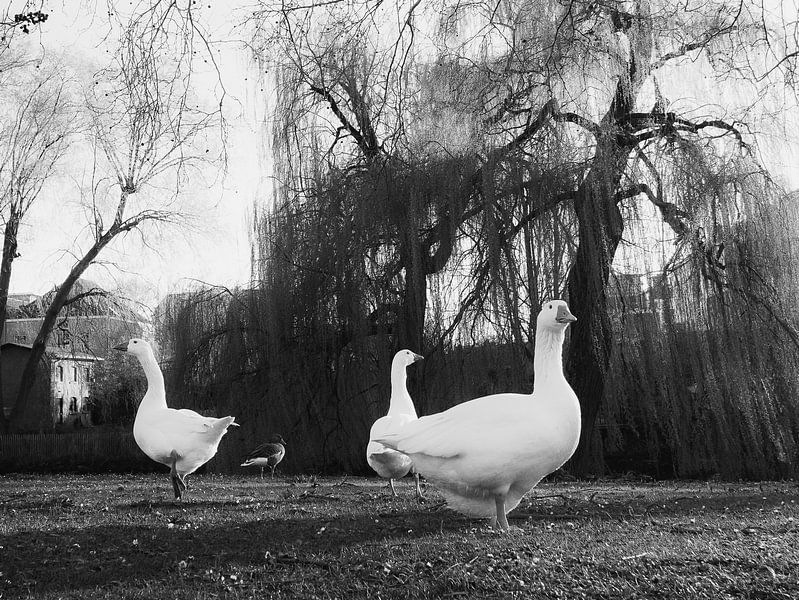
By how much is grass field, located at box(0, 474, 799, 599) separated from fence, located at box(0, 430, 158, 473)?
1490 centimetres

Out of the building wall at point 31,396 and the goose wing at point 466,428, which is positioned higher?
the building wall at point 31,396

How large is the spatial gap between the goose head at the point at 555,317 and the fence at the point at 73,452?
57.7 ft

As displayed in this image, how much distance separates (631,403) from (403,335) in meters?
4.00

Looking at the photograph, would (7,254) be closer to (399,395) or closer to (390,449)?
(399,395)

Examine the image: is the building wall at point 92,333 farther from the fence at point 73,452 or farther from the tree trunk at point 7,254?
the fence at point 73,452

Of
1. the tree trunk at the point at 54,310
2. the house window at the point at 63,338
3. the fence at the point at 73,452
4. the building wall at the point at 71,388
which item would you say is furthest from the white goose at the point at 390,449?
the building wall at the point at 71,388

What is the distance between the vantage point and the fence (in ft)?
73.6

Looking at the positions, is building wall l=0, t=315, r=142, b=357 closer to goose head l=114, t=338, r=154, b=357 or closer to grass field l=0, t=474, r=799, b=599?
goose head l=114, t=338, r=154, b=357

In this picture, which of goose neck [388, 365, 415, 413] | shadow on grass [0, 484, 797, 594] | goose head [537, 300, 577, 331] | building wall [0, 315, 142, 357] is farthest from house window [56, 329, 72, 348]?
goose head [537, 300, 577, 331]

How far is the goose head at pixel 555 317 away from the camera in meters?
6.26

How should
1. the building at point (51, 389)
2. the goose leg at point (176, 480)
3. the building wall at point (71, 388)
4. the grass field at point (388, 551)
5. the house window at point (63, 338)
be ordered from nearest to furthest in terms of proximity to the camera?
the grass field at point (388, 551) < the goose leg at point (176, 480) < the house window at point (63, 338) < the building at point (51, 389) < the building wall at point (71, 388)

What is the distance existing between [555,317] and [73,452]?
20.9 metres

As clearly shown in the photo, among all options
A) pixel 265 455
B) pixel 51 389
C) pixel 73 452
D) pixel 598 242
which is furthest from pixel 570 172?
pixel 51 389

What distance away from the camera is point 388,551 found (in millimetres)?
5113
